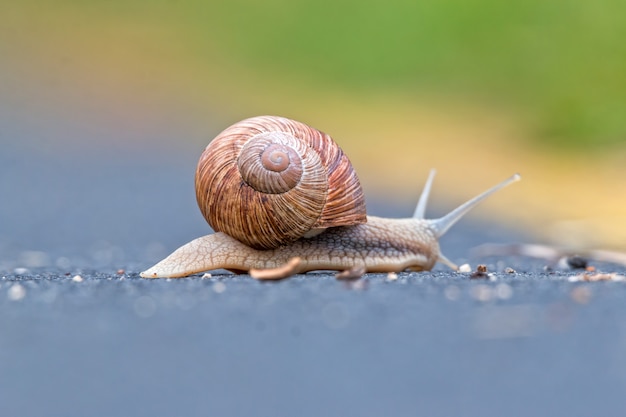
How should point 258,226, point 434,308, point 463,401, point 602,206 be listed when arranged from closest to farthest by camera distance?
point 463,401 → point 434,308 → point 258,226 → point 602,206

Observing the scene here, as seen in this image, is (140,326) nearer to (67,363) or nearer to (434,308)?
(67,363)

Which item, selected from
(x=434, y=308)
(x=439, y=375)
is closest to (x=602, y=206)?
(x=434, y=308)

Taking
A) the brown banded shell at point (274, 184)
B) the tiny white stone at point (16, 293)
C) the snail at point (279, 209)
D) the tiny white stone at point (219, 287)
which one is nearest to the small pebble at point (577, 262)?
the snail at point (279, 209)

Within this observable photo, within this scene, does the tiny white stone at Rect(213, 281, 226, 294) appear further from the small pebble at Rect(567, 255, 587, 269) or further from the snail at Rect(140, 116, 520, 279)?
the small pebble at Rect(567, 255, 587, 269)

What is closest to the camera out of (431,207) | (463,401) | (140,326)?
(463,401)

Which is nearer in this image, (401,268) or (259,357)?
(259,357)

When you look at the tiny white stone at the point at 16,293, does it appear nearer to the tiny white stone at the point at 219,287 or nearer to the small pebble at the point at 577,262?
the tiny white stone at the point at 219,287
